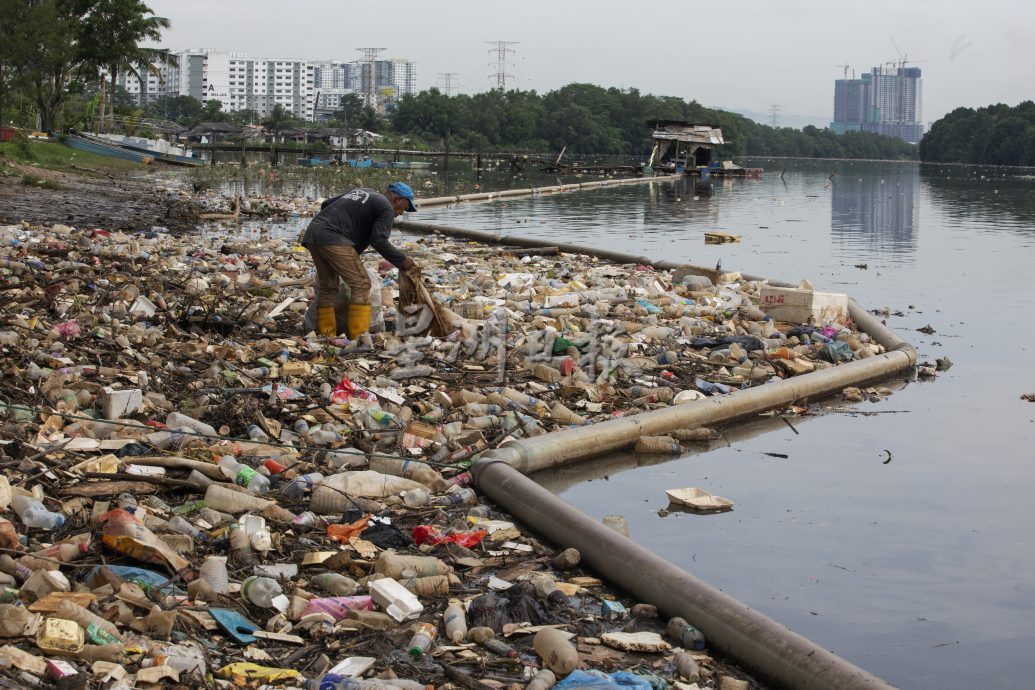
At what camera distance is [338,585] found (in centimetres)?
457

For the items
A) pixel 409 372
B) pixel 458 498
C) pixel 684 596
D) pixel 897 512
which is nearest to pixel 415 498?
pixel 458 498

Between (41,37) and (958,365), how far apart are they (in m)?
42.4

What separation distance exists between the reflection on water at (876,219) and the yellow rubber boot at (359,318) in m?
15.0

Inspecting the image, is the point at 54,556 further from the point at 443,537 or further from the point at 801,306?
the point at 801,306

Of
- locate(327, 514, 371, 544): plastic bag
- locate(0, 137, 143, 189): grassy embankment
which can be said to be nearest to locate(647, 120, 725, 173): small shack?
locate(0, 137, 143, 189): grassy embankment

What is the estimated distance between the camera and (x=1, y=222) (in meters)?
16.5

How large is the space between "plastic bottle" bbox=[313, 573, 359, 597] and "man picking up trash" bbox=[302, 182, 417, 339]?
14.6ft

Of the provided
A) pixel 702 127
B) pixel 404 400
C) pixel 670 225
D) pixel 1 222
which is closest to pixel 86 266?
pixel 404 400

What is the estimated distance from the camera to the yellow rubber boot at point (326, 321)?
9.16 m

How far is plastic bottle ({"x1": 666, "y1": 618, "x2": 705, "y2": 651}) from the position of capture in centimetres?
439

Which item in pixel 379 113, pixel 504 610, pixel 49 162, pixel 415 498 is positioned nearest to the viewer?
pixel 504 610

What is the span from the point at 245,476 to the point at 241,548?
864 mm

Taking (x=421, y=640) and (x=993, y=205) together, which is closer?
(x=421, y=640)

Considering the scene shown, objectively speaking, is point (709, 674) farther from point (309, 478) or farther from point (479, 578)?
point (309, 478)
